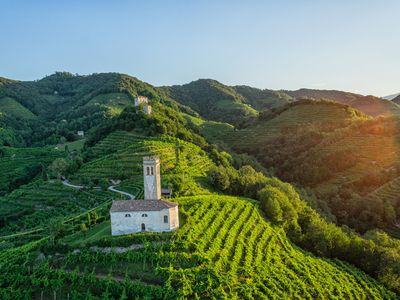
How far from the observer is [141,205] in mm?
40562

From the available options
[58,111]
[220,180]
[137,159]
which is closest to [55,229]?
[220,180]

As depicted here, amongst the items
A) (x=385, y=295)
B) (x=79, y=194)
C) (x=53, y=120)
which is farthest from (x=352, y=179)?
(x=53, y=120)

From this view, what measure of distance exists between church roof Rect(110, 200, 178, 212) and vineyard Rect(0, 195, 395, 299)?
129 inches

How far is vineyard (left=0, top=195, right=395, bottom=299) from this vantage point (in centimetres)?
3228

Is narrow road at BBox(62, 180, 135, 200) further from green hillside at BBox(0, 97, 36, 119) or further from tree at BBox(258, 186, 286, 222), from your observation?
green hillside at BBox(0, 97, 36, 119)

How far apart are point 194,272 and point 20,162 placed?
8216cm

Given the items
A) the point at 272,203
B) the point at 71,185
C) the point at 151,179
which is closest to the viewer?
the point at 151,179

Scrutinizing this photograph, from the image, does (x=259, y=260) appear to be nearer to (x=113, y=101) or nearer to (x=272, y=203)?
(x=272, y=203)

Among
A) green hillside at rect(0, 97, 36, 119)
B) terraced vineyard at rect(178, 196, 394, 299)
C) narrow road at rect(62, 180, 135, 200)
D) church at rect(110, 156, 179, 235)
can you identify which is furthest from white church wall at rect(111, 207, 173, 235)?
green hillside at rect(0, 97, 36, 119)

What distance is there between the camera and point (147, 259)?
35156mm

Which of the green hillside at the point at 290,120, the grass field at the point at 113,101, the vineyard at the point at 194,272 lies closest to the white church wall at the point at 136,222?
the vineyard at the point at 194,272

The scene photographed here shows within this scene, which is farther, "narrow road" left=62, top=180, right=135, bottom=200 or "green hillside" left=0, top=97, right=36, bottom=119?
"green hillside" left=0, top=97, right=36, bottom=119

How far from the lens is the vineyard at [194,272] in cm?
3228

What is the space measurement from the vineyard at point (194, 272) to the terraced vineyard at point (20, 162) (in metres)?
54.0
